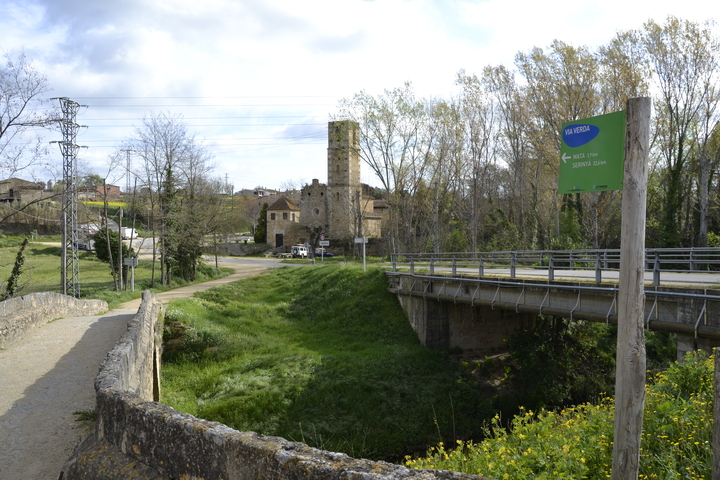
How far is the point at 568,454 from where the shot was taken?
629 cm

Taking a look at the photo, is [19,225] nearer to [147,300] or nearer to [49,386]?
[147,300]

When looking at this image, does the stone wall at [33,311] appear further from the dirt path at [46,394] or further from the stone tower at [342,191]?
the stone tower at [342,191]

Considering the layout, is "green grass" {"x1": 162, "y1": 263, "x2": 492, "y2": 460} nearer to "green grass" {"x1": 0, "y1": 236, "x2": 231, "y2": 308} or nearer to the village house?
"green grass" {"x1": 0, "y1": 236, "x2": 231, "y2": 308}

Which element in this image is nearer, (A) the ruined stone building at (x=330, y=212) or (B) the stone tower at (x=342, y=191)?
(B) the stone tower at (x=342, y=191)

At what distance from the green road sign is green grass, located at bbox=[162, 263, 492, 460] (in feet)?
30.3

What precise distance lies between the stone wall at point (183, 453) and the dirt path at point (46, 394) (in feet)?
2.84

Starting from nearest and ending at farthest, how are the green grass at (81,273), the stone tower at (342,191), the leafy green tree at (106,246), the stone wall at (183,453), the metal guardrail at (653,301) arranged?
the stone wall at (183,453) → the metal guardrail at (653,301) → the green grass at (81,273) → the leafy green tree at (106,246) → the stone tower at (342,191)

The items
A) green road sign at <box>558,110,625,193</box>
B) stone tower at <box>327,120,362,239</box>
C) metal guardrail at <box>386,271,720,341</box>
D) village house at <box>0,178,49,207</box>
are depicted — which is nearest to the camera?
green road sign at <box>558,110,625,193</box>

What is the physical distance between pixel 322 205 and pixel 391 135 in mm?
30467

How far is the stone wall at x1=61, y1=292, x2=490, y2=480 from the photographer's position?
3400 millimetres

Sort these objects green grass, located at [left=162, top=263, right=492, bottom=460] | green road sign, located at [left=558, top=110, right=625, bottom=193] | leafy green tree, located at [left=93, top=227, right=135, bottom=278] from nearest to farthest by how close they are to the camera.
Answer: green road sign, located at [left=558, top=110, right=625, bottom=193] < green grass, located at [left=162, top=263, right=492, bottom=460] < leafy green tree, located at [left=93, top=227, right=135, bottom=278]

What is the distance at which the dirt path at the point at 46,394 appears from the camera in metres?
5.82

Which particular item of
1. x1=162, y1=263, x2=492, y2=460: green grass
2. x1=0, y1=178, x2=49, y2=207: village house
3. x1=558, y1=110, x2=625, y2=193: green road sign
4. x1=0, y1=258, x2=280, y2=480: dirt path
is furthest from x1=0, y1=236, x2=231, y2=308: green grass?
Result: x1=558, y1=110, x2=625, y2=193: green road sign

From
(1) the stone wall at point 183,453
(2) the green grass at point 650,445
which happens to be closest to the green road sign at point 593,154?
(2) the green grass at point 650,445
